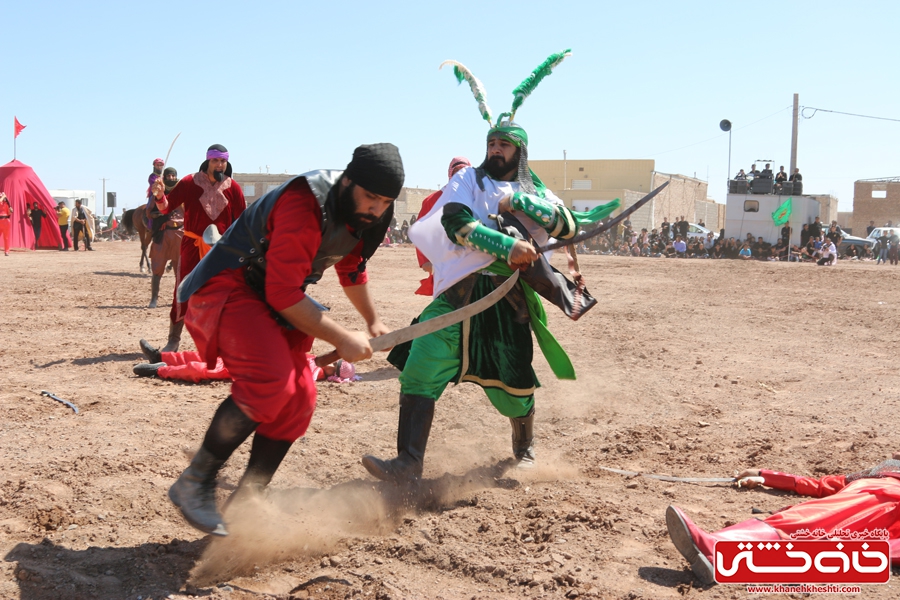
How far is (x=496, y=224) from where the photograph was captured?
394 centimetres

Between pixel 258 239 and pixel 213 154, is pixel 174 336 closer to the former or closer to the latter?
pixel 213 154

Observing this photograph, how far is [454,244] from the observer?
3.97 m

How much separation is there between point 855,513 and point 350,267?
2220mm

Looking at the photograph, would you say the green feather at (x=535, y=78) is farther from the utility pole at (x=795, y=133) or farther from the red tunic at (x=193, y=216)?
the utility pole at (x=795, y=133)

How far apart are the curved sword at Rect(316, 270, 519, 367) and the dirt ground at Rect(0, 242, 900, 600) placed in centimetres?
76

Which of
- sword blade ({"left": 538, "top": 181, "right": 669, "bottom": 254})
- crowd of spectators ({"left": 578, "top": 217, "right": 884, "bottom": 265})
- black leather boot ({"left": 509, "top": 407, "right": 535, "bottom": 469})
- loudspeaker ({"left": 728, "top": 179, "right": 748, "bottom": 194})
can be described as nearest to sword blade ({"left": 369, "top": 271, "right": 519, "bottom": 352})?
sword blade ({"left": 538, "top": 181, "right": 669, "bottom": 254})

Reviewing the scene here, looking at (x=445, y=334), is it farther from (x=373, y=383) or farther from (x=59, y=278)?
(x=59, y=278)

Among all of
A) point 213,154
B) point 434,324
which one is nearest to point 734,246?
point 213,154

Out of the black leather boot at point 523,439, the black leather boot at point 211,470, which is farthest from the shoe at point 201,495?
the black leather boot at point 523,439

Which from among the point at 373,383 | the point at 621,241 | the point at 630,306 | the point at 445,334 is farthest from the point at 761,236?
the point at 445,334

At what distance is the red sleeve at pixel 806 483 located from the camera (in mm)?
3537

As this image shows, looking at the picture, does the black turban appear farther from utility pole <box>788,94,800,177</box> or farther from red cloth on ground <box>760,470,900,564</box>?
utility pole <box>788,94,800,177</box>

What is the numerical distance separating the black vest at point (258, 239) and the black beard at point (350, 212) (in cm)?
3

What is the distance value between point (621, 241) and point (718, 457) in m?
26.2
